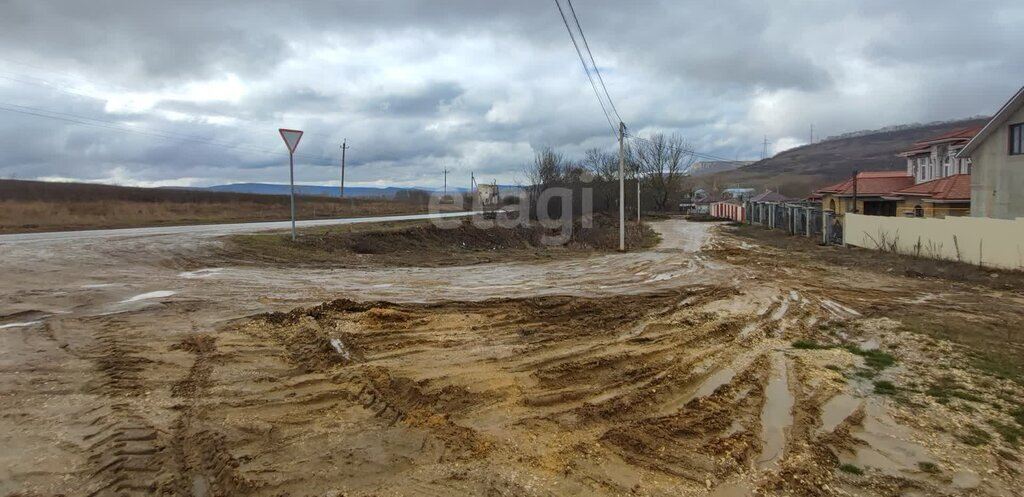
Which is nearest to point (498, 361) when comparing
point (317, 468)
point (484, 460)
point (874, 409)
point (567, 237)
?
point (484, 460)

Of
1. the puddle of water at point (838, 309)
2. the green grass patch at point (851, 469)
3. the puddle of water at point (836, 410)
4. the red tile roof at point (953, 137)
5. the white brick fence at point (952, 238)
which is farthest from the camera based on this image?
the red tile roof at point (953, 137)

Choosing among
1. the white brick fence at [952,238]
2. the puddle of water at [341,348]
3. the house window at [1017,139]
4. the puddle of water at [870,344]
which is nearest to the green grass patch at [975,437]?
the puddle of water at [870,344]

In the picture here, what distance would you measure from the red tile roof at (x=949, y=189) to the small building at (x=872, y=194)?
345 cm

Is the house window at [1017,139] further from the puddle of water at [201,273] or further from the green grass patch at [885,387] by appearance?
the puddle of water at [201,273]

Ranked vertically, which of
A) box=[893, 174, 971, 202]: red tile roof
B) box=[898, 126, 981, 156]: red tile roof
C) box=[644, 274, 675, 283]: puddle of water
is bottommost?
box=[644, 274, 675, 283]: puddle of water

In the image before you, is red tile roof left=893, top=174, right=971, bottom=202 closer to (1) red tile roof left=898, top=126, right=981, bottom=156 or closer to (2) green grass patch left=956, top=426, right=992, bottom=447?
(1) red tile roof left=898, top=126, right=981, bottom=156

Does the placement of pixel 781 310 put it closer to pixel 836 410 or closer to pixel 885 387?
pixel 885 387

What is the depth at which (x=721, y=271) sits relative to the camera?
1702 centimetres

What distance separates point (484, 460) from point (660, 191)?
8197 cm

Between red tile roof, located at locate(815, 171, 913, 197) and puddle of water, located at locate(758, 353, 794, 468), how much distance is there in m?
47.7

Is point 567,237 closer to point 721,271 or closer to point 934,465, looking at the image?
point 721,271

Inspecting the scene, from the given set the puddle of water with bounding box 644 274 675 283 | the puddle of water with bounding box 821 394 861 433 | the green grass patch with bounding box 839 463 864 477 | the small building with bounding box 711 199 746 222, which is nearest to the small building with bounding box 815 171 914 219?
the small building with bounding box 711 199 746 222

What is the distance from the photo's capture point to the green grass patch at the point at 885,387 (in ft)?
19.5

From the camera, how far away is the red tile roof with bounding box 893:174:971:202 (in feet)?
115
